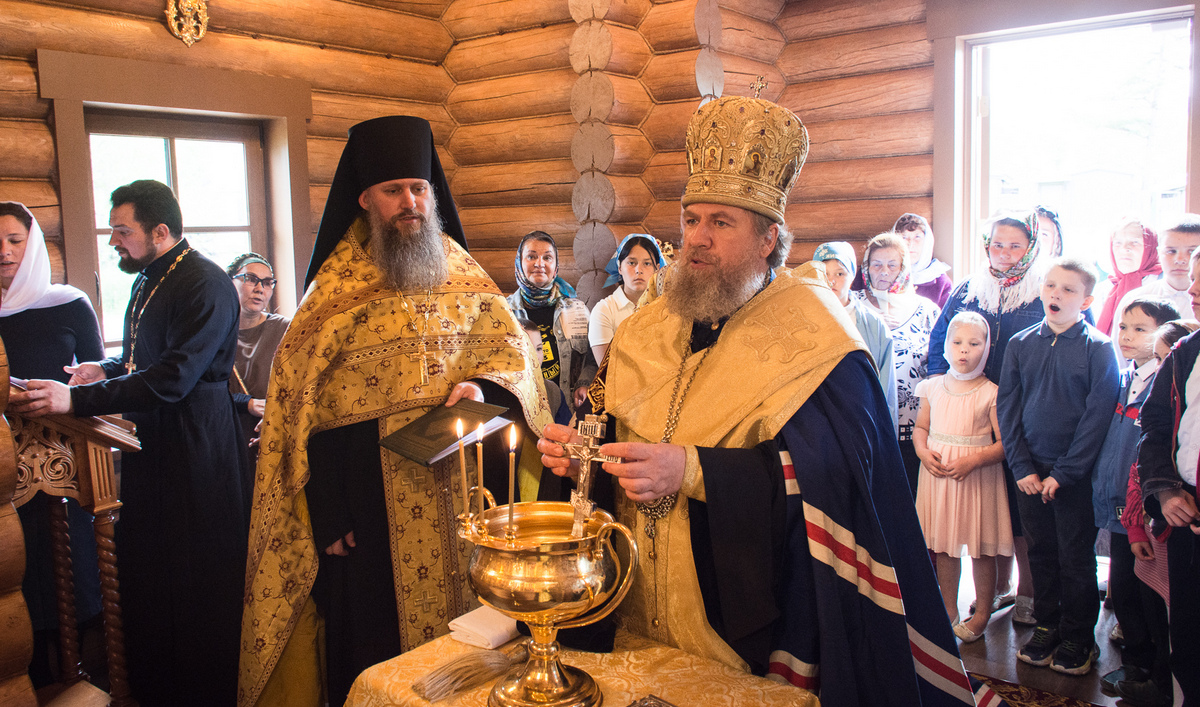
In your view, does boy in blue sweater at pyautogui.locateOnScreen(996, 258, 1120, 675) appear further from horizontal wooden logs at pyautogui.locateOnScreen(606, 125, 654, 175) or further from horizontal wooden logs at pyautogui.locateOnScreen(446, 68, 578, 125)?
horizontal wooden logs at pyautogui.locateOnScreen(446, 68, 578, 125)

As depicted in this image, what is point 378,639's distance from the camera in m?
2.80

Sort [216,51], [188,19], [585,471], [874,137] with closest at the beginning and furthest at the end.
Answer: [585,471] < [188,19] < [216,51] < [874,137]

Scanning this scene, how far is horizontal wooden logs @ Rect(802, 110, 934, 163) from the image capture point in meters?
5.80

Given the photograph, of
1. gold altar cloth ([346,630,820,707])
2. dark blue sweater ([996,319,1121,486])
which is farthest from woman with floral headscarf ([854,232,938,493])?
gold altar cloth ([346,630,820,707])

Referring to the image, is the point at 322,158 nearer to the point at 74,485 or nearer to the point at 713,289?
the point at 74,485

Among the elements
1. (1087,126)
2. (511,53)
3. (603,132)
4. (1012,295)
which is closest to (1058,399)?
(1012,295)

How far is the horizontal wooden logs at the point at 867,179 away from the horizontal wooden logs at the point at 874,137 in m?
0.05

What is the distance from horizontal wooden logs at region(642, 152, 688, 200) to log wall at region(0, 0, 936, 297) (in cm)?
1

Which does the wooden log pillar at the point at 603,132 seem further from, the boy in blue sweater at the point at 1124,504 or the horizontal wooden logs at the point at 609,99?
the boy in blue sweater at the point at 1124,504

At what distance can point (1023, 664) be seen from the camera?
3.74 meters

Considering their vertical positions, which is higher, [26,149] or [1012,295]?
[26,149]

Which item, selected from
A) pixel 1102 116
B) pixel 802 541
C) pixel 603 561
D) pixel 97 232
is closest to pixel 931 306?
pixel 1102 116

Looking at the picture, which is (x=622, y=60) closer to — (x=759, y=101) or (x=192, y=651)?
(x=759, y=101)

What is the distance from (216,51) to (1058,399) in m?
5.03
